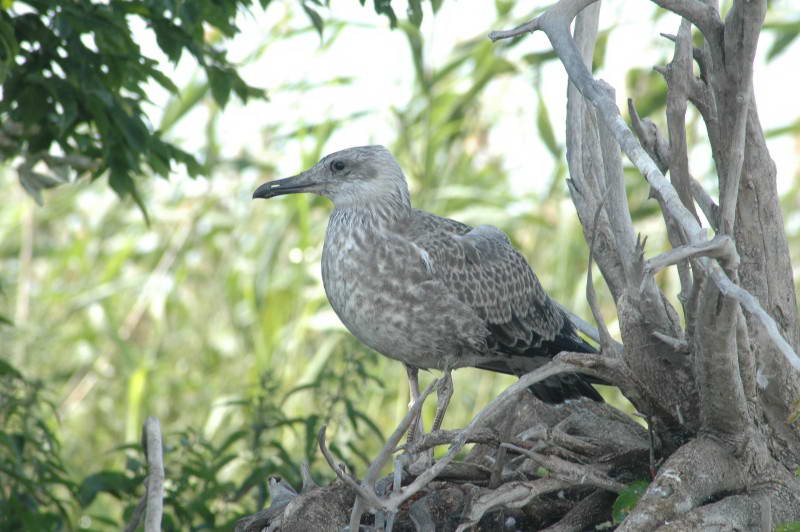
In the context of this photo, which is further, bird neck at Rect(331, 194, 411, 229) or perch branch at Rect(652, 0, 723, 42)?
bird neck at Rect(331, 194, 411, 229)

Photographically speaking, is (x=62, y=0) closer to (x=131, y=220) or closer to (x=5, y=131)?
(x=5, y=131)

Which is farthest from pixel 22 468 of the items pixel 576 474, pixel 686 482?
pixel 686 482

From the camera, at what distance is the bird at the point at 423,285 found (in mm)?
3797

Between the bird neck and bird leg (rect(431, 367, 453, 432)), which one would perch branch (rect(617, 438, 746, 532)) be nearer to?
bird leg (rect(431, 367, 453, 432))

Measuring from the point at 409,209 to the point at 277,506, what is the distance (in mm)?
1504

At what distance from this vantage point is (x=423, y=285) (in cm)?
387

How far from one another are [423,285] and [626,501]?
1236mm

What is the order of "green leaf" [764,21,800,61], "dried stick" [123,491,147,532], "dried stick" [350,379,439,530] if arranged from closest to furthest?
"dried stick" [350,379,439,530] → "dried stick" [123,491,147,532] → "green leaf" [764,21,800,61]

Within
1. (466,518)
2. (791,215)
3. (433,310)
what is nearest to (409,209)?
(433,310)

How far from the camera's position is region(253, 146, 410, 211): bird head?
4246 millimetres

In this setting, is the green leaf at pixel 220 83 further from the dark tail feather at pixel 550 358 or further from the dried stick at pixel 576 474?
the dried stick at pixel 576 474

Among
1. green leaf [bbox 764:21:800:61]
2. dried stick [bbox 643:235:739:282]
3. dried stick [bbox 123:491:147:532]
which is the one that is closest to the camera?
dried stick [bbox 643:235:739:282]

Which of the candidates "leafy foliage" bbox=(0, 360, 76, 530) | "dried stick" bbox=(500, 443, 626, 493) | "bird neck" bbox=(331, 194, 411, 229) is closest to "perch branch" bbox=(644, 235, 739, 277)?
"dried stick" bbox=(500, 443, 626, 493)

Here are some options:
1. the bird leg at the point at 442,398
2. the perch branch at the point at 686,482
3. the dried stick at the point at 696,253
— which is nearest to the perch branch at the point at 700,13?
the dried stick at the point at 696,253
